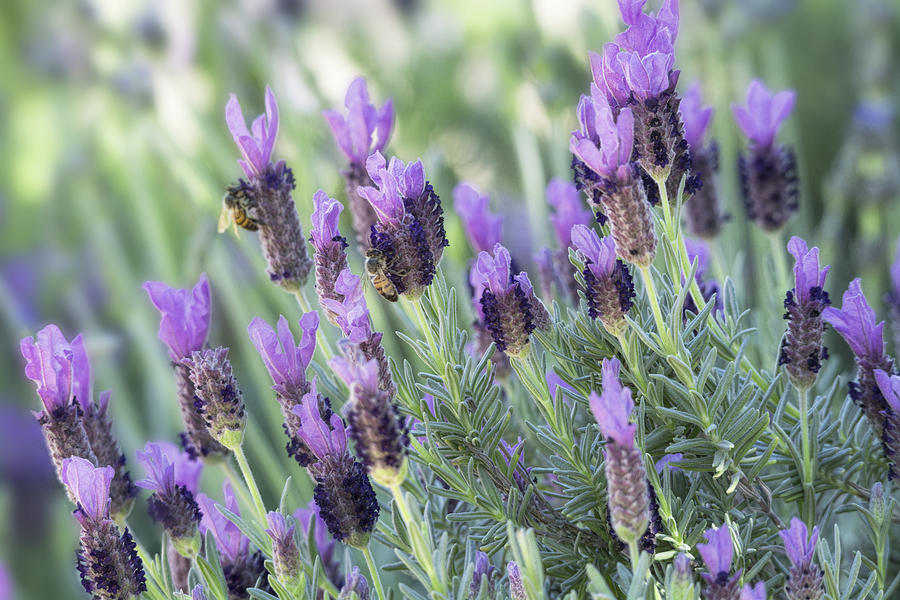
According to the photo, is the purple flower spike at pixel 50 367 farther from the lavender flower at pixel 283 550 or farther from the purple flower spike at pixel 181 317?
the lavender flower at pixel 283 550

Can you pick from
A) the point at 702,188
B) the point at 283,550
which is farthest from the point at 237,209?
the point at 702,188

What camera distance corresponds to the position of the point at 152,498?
675 mm

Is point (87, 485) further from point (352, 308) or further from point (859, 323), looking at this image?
point (859, 323)

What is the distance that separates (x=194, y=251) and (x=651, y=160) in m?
0.69

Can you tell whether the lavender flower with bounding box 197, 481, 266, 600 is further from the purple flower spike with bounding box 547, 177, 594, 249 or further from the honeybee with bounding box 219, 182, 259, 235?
the purple flower spike with bounding box 547, 177, 594, 249

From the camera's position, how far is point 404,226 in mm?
614

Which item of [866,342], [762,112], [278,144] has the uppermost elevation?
[278,144]

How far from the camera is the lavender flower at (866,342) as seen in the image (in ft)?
2.15

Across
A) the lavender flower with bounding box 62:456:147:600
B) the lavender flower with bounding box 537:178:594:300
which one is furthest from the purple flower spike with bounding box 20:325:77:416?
the lavender flower with bounding box 537:178:594:300

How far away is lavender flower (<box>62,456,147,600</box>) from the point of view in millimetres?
591

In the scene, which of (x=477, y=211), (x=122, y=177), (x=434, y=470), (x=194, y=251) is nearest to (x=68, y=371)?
(x=434, y=470)

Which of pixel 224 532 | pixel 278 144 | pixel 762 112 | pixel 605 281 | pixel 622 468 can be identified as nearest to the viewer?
pixel 622 468

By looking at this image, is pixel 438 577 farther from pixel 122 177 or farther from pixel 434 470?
pixel 122 177

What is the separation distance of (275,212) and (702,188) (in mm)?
394
